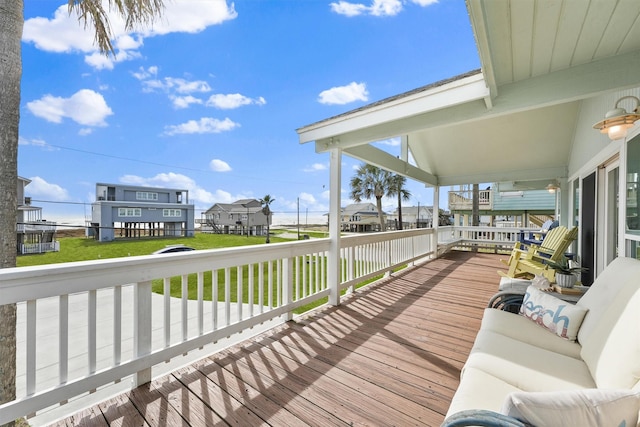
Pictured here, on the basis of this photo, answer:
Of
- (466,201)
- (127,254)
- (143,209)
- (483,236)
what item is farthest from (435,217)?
(143,209)

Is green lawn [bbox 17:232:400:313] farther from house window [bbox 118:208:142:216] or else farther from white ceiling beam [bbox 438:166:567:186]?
house window [bbox 118:208:142:216]

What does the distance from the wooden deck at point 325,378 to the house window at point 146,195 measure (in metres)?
20.4

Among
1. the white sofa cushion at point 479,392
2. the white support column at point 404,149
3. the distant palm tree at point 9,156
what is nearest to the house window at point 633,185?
the white sofa cushion at point 479,392

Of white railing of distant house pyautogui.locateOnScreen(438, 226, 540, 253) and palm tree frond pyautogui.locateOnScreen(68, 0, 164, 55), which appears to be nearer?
palm tree frond pyautogui.locateOnScreen(68, 0, 164, 55)

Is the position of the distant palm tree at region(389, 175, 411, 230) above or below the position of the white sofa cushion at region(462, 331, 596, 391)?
above

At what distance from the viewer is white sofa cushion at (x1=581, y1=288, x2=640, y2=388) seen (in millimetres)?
1206

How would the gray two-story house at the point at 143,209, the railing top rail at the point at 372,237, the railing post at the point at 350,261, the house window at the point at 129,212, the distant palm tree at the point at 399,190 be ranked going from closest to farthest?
the railing top rail at the point at 372,237 < the railing post at the point at 350,261 < the gray two-story house at the point at 143,209 < the house window at the point at 129,212 < the distant palm tree at the point at 399,190

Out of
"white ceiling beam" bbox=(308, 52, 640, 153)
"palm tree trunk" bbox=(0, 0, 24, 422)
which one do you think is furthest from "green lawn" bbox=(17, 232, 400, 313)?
"white ceiling beam" bbox=(308, 52, 640, 153)

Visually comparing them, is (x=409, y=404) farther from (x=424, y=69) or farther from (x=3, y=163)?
(x=424, y=69)

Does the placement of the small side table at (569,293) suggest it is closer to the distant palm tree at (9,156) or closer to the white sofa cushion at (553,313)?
the white sofa cushion at (553,313)

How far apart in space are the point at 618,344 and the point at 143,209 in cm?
2194

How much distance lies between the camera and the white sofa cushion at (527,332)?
1890 millimetres

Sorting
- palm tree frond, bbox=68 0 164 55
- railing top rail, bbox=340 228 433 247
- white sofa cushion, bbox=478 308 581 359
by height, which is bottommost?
white sofa cushion, bbox=478 308 581 359

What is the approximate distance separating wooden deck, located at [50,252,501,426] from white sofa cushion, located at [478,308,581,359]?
1.78 feet
